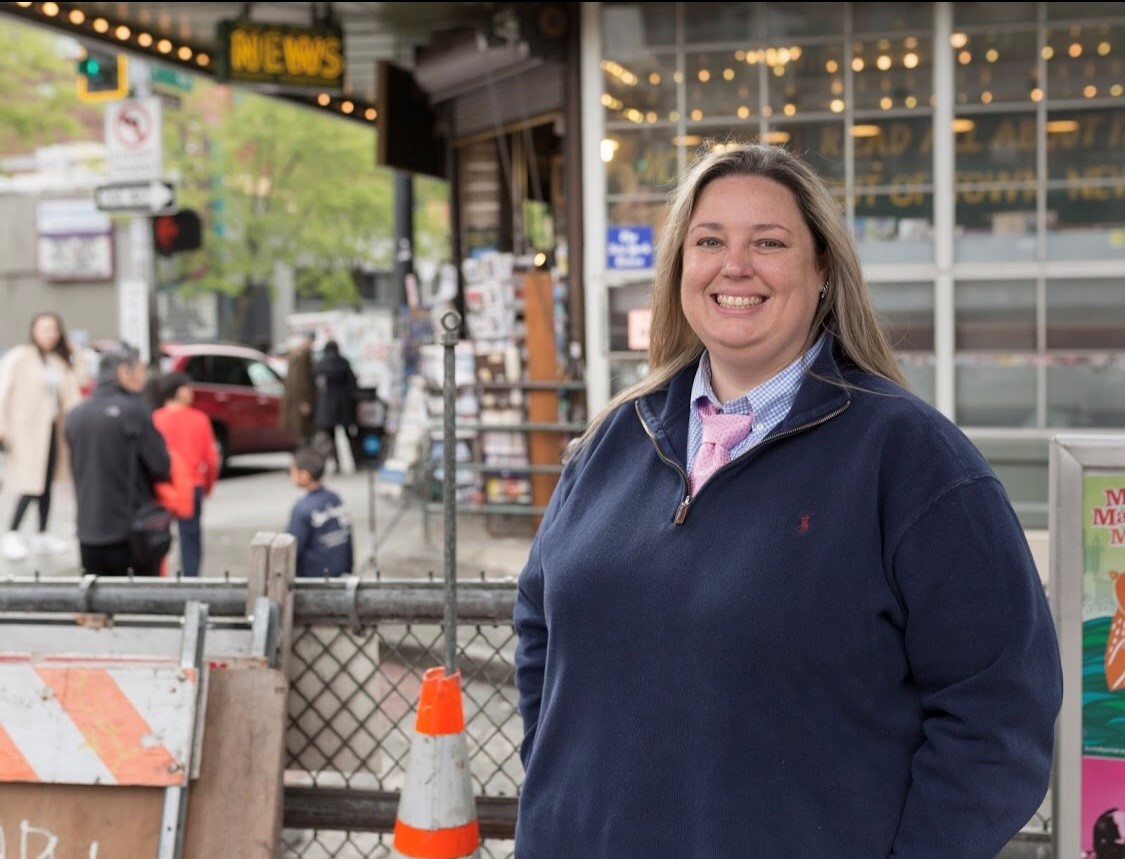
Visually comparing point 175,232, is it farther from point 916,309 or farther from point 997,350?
point 997,350

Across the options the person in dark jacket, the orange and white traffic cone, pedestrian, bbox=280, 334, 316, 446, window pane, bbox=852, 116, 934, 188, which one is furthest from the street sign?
the orange and white traffic cone

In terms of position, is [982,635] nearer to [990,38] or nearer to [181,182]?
[990,38]

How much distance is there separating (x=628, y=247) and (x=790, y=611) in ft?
27.0

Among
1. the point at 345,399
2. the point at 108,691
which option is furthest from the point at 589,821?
the point at 345,399

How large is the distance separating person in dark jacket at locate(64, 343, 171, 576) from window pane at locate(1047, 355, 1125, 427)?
6024mm

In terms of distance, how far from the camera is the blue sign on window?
33.3ft

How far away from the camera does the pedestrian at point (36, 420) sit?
11.4m

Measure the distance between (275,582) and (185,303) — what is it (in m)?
36.9

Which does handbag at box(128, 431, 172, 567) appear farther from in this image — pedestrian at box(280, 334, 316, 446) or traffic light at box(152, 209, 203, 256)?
pedestrian at box(280, 334, 316, 446)

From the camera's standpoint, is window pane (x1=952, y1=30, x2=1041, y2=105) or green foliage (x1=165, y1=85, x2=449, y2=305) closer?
window pane (x1=952, y1=30, x2=1041, y2=105)

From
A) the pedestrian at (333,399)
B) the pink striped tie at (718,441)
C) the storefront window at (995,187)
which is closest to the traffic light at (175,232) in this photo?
the pedestrian at (333,399)

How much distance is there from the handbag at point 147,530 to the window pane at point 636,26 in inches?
182

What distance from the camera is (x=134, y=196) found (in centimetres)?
1205

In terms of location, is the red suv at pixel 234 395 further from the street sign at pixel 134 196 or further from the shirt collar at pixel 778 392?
the shirt collar at pixel 778 392
